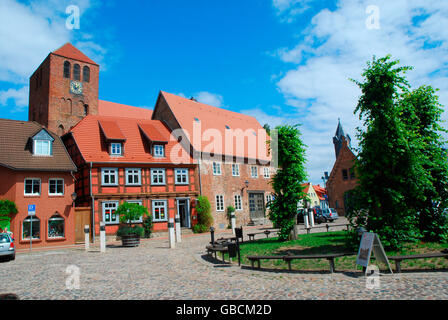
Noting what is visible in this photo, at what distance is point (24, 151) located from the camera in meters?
22.6

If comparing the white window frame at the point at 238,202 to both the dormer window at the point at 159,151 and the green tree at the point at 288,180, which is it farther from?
the green tree at the point at 288,180

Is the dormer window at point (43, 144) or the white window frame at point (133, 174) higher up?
the dormer window at point (43, 144)

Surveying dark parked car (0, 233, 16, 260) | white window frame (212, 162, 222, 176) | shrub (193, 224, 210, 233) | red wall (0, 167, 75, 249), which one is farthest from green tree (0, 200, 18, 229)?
white window frame (212, 162, 222, 176)

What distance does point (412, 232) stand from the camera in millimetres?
10219

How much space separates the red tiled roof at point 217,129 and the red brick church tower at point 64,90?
37.0 feet

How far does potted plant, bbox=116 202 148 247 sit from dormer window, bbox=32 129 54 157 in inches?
293

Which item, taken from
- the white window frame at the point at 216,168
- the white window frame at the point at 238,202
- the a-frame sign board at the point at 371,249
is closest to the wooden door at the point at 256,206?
the white window frame at the point at 238,202

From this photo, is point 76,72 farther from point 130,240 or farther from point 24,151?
point 130,240

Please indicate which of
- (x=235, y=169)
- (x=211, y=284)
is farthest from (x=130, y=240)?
(x=235, y=169)

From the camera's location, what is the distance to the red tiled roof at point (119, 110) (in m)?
41.9

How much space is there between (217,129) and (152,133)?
8.21m

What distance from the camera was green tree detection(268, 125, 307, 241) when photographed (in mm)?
16188

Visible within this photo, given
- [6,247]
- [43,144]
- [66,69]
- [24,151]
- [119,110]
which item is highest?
[66,69]
